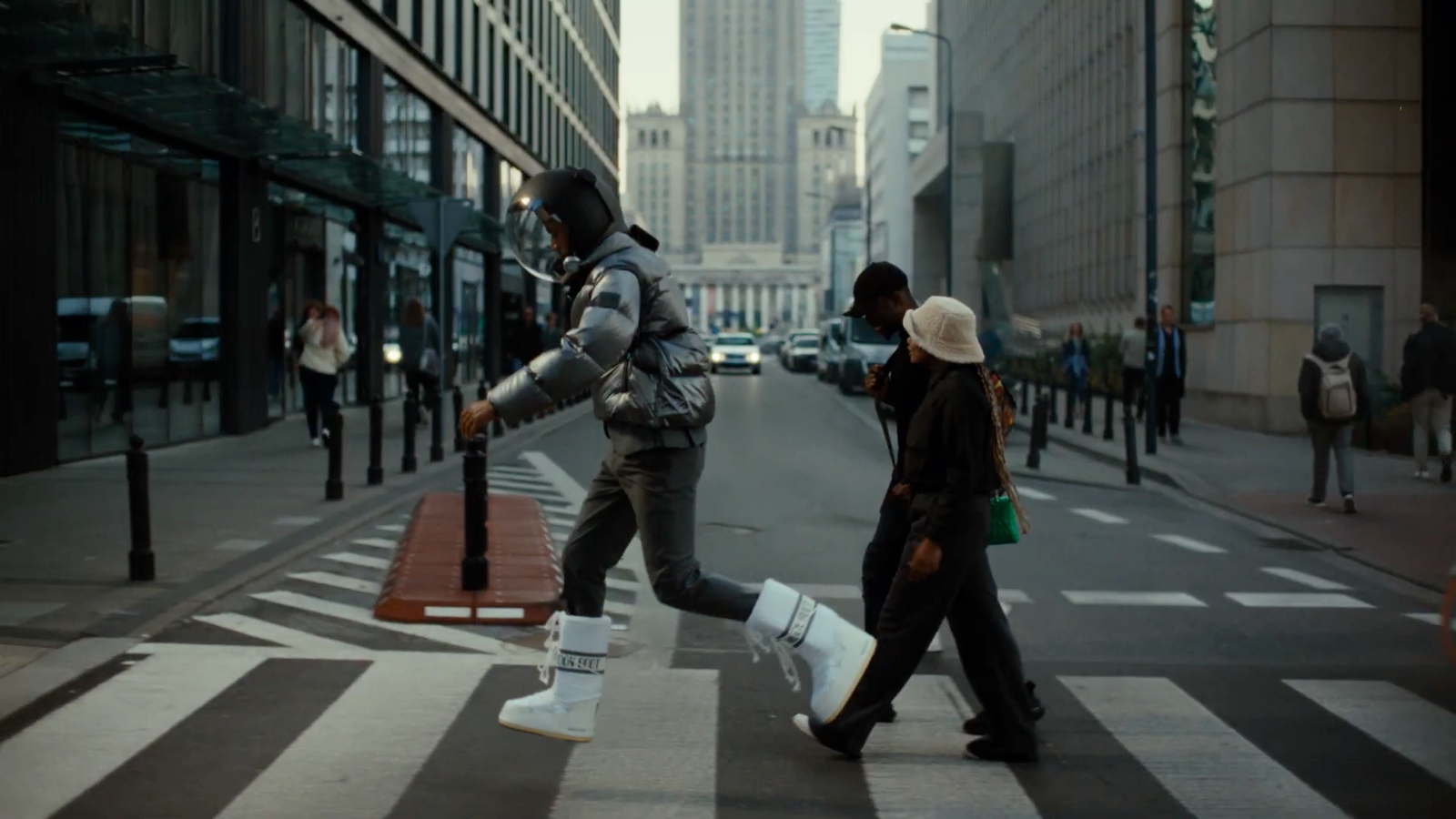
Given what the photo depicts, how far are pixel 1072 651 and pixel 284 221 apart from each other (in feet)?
66.6

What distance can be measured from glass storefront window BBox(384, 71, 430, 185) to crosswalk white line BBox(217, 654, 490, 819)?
24.2m

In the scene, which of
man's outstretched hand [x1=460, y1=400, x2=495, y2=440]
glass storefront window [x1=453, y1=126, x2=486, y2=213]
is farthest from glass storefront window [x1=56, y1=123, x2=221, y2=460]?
glass storefront window [x1=453, y1=126, x2=486, y2=213]

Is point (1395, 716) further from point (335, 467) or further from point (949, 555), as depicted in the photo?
point (335, 467)

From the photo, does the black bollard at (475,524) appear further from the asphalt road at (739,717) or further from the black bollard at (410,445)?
the black bollard at (410,445)

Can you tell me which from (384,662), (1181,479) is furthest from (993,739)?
(1181,479)

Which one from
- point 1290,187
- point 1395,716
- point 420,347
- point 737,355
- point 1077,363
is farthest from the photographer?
point 737,355

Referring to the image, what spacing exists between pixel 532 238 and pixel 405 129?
2870cm

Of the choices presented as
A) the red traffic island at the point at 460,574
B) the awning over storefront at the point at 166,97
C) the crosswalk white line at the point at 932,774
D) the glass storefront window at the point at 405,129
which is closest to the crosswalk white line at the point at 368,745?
the red traffic island at the point at 460,574

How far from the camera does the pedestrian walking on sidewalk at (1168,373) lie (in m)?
23.1

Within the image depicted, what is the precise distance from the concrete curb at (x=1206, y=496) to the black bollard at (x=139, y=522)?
7.46 metres

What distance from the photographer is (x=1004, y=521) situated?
5.98 metres

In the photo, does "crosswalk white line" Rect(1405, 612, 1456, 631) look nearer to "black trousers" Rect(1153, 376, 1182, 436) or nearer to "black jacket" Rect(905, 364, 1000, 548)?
"black jacket" Rect(905, 364, 1000, 548)

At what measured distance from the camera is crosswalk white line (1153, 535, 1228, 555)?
11961 millimetres

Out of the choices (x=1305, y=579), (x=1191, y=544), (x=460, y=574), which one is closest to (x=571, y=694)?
(x=460, y=574)
